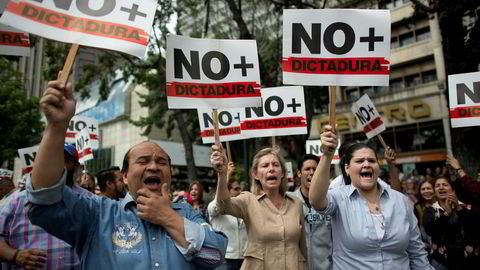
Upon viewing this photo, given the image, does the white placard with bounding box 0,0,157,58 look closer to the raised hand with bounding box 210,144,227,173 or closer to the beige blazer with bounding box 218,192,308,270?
the raised hand with bounding box 210,144,227,173

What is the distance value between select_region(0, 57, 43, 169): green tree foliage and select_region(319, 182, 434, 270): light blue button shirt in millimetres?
17543

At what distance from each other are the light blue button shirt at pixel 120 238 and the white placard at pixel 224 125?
3902mm

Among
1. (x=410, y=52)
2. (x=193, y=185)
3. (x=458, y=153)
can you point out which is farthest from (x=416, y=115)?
(x=193, y=185)

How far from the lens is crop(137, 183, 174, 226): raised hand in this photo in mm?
1907

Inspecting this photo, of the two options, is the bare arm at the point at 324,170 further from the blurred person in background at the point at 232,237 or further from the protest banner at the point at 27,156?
the protest banner at the point at 27,156

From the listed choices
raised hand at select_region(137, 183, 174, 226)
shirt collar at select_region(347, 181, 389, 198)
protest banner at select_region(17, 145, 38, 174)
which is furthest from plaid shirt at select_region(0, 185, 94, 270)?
protest banner at select_region(17, 145, 38, 174)

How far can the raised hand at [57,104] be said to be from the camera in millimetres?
1771

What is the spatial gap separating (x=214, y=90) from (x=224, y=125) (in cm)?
235

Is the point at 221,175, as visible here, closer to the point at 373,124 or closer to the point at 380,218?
the point at 380,218

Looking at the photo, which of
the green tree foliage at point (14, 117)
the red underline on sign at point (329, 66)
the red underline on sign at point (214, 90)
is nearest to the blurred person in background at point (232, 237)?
the red underline on sign at point (214, 90)

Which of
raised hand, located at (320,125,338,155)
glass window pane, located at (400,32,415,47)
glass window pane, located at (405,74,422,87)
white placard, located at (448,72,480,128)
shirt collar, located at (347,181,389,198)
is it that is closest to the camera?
raised hand, located at (320,125,338,155)

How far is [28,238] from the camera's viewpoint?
2.56 metres

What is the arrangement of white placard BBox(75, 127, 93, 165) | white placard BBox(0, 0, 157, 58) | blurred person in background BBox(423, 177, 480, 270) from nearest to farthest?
white placard BBox(0, 0, 157, 58)
blurred person in background BBox(423, 177, 480, 270)
white placard BBox(75, 127, 93, 165)

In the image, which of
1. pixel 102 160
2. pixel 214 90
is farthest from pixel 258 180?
pixel 102 160
